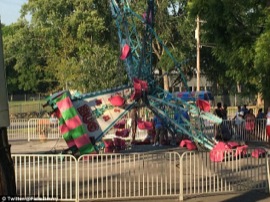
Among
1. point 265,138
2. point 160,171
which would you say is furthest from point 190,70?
point 160,171

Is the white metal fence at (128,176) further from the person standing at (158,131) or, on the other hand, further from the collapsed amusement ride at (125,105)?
the person standing at (158,131)

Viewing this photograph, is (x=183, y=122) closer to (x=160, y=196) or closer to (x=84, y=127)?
(x=84, y=127)

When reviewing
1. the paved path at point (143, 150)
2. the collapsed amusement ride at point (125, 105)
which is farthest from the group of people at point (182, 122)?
the paved path at point (143, 150)

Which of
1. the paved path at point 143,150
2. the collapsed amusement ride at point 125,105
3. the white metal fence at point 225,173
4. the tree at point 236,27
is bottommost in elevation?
the paved path at point 143,150

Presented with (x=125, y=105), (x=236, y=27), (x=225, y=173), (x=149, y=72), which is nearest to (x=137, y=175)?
(x=225, y=173)

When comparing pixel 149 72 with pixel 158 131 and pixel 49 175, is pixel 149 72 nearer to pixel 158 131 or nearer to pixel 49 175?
pixel 158 131

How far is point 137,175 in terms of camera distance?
1128cm

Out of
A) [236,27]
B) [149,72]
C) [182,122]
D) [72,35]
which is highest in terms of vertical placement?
[72,35]

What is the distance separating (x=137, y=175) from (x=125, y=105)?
22.7 feet

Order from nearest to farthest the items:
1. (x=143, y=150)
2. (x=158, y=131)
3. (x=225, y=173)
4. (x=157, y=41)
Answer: (x=225, y=173) < (x=143, y=150) < (x=158, y=131) < (x=157, y=41)

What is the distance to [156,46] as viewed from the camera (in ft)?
150

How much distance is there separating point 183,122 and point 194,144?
0.87 meters

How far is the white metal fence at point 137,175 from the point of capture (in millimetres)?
10750

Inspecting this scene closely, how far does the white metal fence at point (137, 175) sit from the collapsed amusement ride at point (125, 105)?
535 centimetres
